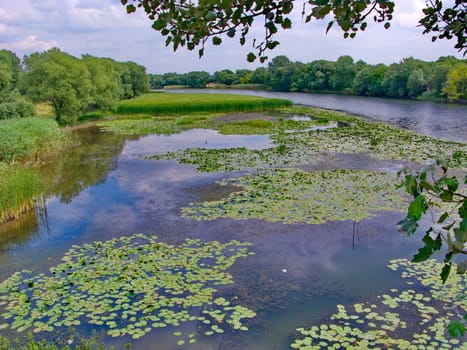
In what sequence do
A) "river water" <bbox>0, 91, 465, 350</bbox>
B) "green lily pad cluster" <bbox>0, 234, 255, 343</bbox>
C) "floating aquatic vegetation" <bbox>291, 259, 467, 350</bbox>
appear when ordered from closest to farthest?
"floating aquatic vegetation" <bbox>291, 259, 467, 350</bbox> < "green lily pad cluster" <bbox>0, 234, 255, 343</bbox> < "river water" <bbox>0, 91, 465, 350</bbox>

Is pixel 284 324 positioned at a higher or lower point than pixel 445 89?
lower

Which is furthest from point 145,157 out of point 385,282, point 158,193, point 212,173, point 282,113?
point 282,113

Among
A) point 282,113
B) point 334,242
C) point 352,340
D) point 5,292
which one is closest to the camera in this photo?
point 352,340

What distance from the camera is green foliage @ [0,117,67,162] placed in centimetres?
1845

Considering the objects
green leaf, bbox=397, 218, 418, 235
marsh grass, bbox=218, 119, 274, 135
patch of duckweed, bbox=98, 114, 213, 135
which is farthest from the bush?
green leaf, bbox=397, 218, 418, 235

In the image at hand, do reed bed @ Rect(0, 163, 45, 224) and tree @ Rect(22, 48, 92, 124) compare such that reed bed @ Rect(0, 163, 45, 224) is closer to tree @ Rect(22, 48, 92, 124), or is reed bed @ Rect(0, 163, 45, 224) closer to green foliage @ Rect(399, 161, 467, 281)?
green foliage @ Rect(399, 161, 467, 281)

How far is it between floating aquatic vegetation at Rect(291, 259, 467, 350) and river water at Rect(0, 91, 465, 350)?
31 cm

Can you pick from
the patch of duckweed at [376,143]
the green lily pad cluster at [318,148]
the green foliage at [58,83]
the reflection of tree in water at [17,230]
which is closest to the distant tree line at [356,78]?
the patch of duckweed at [376,143]

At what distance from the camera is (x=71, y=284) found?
8469mm

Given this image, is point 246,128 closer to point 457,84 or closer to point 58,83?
point 58,83

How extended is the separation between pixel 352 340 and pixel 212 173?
12110mm

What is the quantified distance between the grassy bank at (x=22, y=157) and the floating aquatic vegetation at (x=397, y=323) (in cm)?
990

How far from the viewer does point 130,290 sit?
26.9 ft

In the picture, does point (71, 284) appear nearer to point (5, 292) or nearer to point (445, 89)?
point (5, 292)
